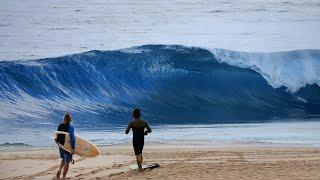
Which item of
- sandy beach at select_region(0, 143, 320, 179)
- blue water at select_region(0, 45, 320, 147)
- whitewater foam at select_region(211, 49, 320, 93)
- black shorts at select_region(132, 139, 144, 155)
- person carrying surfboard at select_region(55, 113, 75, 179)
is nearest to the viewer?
sandy beach at select_region(0, 143, 320, 179)

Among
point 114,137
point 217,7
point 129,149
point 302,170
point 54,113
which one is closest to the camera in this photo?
point 302,170

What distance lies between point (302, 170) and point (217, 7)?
2170 centimetres

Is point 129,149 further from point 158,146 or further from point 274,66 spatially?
point 274,66

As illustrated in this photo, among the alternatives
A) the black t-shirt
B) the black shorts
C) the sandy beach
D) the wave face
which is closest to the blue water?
the wave face

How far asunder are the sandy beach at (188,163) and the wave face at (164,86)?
7.65 metres

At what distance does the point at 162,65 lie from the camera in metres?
25.5

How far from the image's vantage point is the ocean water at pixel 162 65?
20.5 metres

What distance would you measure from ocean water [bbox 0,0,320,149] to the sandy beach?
16.4 feet

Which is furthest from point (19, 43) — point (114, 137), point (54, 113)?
point (114, 137)

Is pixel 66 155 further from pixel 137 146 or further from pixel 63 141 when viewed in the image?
pixel 137 146

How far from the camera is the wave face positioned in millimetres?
21156

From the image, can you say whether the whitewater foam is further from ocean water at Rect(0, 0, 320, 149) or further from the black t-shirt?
the black t-shirt

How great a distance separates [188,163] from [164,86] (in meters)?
14.5

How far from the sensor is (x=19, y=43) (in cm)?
2633
